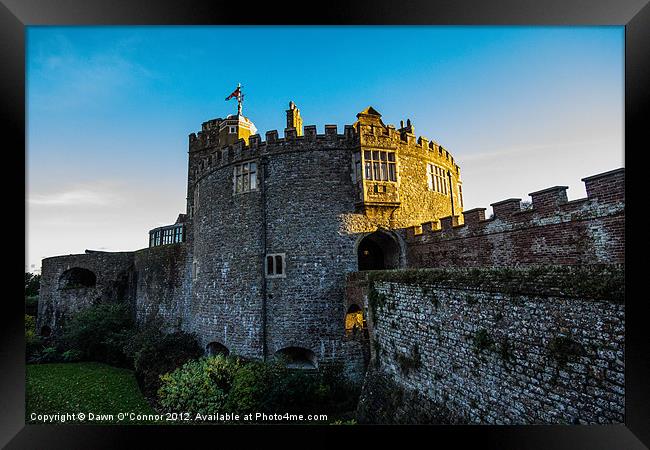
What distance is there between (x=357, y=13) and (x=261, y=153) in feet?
28.0

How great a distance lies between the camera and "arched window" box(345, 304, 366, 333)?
498 inches

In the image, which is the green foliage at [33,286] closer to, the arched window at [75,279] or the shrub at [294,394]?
the arched window at [75,279]

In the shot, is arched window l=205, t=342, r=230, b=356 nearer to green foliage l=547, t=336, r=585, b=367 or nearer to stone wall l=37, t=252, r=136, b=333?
stone wall l=37, t=252, r=136, b=333

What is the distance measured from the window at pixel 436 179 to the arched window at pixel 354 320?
6050 millimetres

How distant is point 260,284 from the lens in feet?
44.0

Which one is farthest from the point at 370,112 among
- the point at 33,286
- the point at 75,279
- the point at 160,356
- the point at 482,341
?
the point at 33,286

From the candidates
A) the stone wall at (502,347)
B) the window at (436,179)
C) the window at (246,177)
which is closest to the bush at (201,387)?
the stone wall at (502,347)

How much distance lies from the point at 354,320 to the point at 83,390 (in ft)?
34.4

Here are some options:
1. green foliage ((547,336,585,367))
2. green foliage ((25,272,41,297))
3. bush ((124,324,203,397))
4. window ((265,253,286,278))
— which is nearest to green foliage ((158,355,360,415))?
bush ((124,324,203,397))

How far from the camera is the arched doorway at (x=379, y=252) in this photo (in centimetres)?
1381

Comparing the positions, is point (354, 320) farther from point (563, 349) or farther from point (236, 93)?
point (236, 93)
